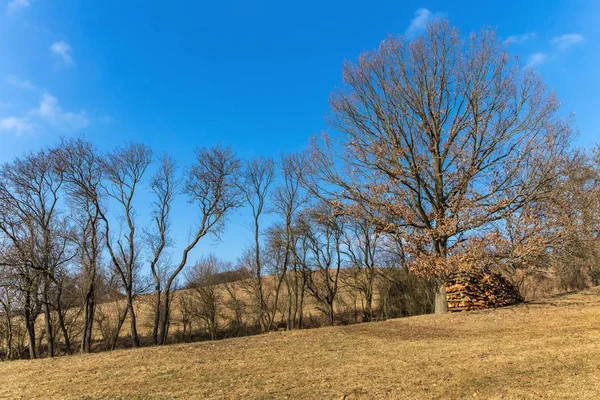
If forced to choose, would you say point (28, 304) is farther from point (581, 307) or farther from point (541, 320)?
point (581, 307)

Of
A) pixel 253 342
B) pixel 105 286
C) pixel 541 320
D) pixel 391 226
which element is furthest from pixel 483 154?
pixel 105 286

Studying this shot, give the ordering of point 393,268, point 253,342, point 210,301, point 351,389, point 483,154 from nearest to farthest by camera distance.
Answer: point 351,389
point 253,342
point 483,154
point 393,268
point 210,301

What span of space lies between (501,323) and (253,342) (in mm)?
7610

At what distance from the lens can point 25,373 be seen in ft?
28.7

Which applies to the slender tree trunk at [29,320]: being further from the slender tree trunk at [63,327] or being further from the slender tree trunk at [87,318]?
the slender tree trunk at [87,318]

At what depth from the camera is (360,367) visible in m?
6.88

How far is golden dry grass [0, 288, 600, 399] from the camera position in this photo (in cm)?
530

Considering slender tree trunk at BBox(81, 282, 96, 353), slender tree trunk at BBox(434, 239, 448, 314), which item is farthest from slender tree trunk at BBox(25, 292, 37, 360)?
slender tree trunk at BBox(434, 239, 448, 314)

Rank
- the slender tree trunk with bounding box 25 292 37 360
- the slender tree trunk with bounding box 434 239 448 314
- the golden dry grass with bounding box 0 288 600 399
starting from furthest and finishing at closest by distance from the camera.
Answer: the slender tree trunk with bounding box 25 292 37 360 → the slender tree trunk with bounding box 434 239 448 314 → the golden dry grass with bounding box 0 288 600 399

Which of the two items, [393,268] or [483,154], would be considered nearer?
[483,154]

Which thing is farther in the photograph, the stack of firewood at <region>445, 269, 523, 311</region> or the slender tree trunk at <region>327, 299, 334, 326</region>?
the slender tree trunk at <region>327, 299, 334, 326</region>

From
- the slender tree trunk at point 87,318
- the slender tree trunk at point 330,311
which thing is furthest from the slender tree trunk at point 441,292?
the slender tree trunk at point 330,311

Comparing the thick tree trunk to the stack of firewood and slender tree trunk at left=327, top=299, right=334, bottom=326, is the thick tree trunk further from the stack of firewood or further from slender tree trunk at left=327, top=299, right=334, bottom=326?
slender tree trunk at left=327, top=299, right=334, bottom=326

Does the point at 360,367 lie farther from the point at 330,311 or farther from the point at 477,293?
the point at 330,311
